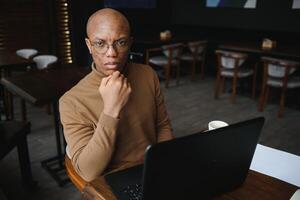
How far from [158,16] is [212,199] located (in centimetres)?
584

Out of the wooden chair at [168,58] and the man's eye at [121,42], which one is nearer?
the man's eye at [121,42]

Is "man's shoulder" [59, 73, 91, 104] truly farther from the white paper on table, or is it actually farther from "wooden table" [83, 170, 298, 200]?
the white paper on table

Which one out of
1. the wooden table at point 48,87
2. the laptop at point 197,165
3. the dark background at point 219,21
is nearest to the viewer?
the laptop at point 197,165

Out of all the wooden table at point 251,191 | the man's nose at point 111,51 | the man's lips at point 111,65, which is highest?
the man's nose at point 111,51

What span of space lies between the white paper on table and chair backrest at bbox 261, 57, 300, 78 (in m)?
2.86

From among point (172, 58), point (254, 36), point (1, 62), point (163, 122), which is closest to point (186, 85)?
point (172, 58)

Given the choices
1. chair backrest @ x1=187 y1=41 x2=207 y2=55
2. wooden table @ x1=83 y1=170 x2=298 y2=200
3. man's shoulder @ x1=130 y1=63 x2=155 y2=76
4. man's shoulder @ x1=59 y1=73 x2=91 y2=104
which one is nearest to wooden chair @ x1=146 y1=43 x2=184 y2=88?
chair backrest @ x1=187 y1=41 x2=207 y2=55

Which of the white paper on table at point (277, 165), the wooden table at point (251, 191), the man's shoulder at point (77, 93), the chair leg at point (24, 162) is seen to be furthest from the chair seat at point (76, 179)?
the chair leg at point (24, 162)

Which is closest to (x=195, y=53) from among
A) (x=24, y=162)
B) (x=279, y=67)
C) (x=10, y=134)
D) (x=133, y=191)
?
(x=279, y=67)

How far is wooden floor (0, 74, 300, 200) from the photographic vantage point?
7.45ft

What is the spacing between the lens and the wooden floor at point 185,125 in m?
2.27

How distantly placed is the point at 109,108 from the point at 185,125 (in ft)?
8.74

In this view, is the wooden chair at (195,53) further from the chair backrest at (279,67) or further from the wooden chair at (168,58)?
the chair backrest at (279,67)

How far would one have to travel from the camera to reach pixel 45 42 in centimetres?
521
